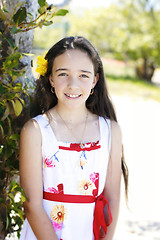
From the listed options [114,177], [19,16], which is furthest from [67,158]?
[19,16]

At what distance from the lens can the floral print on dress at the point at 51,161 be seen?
1.58 metres

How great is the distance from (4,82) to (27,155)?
39 cm

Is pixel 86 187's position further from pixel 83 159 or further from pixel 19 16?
pixel 19 16

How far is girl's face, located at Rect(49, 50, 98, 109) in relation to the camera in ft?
5.18

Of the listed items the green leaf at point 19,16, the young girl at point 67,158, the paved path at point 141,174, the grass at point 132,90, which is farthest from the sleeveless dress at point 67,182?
the grass at point 132,90

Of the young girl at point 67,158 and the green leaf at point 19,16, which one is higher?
the green leaf at point 19,16

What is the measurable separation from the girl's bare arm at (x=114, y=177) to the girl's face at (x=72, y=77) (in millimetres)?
269

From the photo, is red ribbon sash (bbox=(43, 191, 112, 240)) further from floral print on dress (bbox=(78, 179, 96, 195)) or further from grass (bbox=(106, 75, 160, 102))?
grass (bbox=(106, 75, 160, 102))

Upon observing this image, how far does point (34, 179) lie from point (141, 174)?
2.74m

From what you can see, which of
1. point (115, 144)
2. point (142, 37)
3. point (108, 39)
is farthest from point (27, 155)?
point (108, 39)

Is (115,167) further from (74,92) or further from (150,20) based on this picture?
(150,20)

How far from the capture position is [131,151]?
4.98 metres

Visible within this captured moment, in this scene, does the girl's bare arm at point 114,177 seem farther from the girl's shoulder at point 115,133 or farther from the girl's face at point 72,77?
the girl's face at point 72,77

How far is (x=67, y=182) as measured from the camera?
160 centimetres
